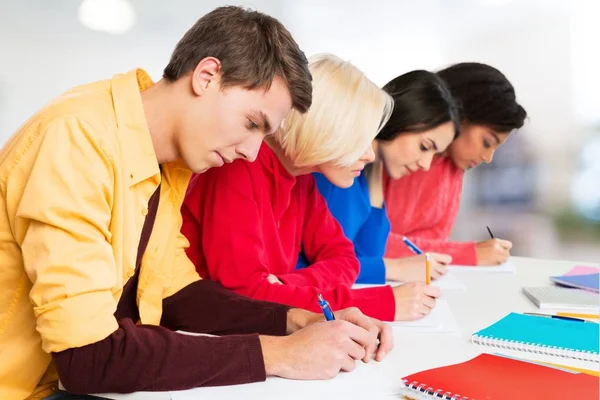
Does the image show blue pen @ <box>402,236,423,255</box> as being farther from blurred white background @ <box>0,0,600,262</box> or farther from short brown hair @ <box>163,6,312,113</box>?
blurred white background @ <box>0,0,600,262</box>

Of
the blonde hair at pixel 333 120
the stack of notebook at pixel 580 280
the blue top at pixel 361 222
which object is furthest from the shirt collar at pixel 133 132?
the stack of notebook at pixel 580 280

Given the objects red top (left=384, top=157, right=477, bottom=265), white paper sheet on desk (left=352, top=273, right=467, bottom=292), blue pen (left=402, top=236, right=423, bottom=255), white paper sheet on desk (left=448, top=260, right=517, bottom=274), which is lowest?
white paper sheet on desk (left=352, top=273, right=467, bottom=292)

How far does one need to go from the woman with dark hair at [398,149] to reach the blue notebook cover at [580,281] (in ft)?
0.91

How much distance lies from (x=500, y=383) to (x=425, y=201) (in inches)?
52.2

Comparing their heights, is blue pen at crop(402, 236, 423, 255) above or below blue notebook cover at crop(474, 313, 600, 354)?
above

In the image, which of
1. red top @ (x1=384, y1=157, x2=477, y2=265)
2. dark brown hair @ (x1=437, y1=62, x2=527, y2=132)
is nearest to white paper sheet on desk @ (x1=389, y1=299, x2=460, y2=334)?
red top @ (x1=384, y1=157, x2=477, y2=265)

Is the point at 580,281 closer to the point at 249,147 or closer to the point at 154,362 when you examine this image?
the point at 249,147

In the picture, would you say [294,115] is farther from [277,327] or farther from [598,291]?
[598,291]

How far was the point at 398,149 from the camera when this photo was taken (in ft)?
5.71

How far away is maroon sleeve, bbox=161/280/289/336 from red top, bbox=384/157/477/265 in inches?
37.4

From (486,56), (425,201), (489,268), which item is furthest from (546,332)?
(486,56)

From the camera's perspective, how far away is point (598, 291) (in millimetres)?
1430

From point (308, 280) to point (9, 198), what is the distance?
26.1 inches

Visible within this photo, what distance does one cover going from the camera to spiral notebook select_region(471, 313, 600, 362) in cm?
99
